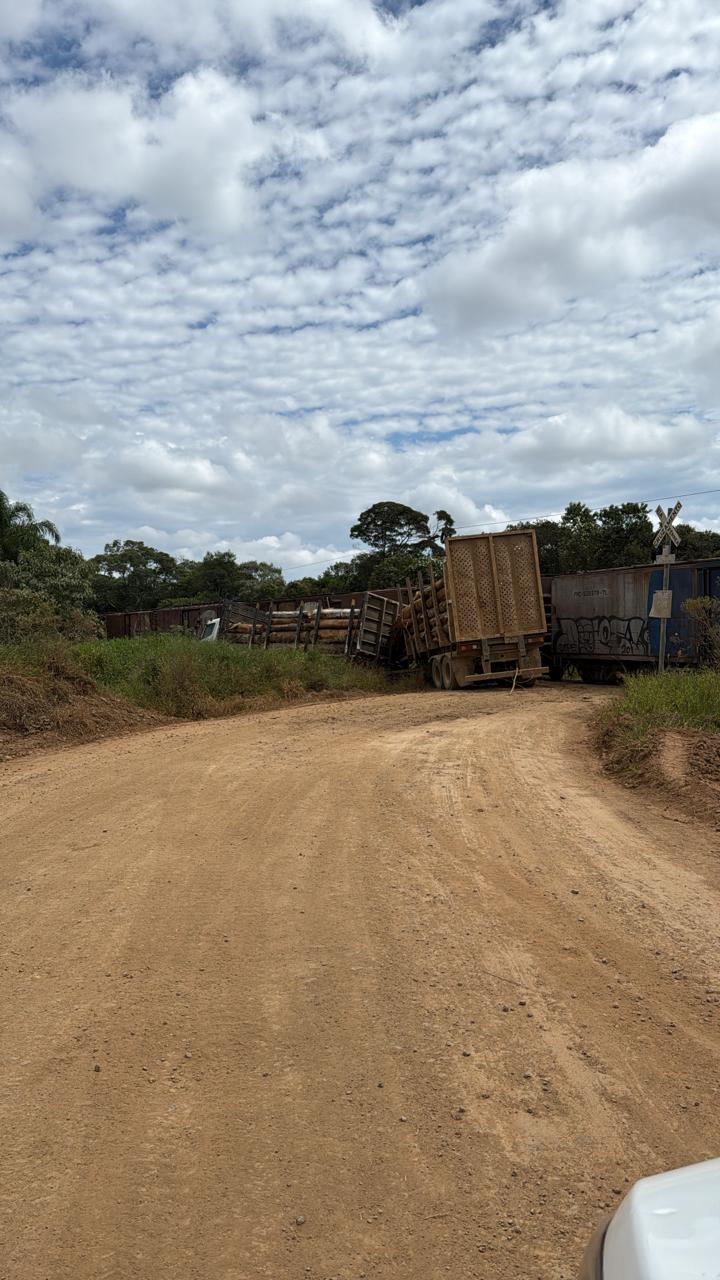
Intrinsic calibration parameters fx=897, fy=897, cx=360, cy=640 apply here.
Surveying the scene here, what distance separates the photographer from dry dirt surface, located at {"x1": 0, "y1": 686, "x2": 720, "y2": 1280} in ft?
8.58

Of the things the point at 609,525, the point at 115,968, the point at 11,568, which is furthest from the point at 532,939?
the point at 609,525

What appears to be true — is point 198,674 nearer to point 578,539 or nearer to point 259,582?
point 578,539

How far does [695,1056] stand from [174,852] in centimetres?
385

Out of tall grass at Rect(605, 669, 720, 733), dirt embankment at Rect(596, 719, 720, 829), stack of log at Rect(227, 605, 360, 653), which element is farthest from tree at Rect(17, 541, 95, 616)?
dirt embankment at Rect(596, 719, 720, 829)

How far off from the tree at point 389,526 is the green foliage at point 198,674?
39.6 m

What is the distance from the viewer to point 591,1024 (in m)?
3.72

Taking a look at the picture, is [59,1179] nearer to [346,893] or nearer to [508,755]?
[346,893]

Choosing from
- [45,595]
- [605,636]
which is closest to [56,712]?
[45,595]

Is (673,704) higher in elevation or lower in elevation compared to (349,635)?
lower

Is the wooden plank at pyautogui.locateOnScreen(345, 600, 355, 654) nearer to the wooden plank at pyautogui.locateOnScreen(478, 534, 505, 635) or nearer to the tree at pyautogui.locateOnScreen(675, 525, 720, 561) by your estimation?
the wooden plank at pyautogui.locateOnScreen(478, 534, 505, 635)

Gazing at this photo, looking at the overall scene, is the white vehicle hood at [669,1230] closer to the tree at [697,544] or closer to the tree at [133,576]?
the tree at [697,544]

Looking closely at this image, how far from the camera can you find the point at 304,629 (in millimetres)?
22906

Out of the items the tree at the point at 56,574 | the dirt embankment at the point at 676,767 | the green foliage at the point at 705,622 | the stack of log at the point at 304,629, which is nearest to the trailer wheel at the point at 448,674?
the stack of log at the point at 304,629

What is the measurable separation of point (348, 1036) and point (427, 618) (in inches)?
657
